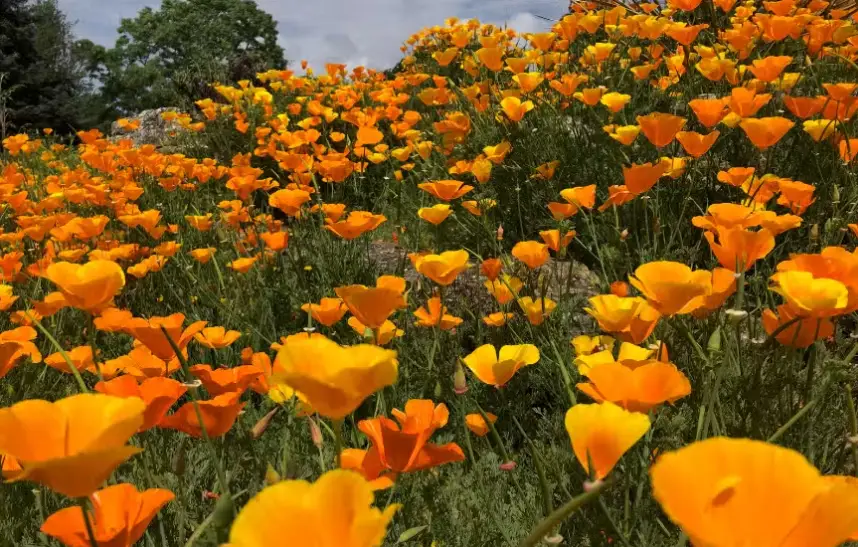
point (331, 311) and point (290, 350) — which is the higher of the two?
point (290, 350)

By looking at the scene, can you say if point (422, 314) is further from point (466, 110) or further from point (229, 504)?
point (466, 110)

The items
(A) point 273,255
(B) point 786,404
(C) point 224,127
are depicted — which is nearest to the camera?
(B) point 786,404

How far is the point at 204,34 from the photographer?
34500 millimetres

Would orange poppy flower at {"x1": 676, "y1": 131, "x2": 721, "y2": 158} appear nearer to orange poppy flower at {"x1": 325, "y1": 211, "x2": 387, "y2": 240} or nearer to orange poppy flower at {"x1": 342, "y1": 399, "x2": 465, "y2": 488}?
orange poppy flower at {"x1": 325, "y1": 211, "x2": 387, "y2": 240}

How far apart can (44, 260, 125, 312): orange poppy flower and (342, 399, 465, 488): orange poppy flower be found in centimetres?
60

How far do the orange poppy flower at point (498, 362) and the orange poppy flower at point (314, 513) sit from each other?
2.72ft

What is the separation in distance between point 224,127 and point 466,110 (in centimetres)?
321

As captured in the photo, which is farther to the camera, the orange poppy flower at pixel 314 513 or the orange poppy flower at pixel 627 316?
the orange poppy flower at pixel 627 316

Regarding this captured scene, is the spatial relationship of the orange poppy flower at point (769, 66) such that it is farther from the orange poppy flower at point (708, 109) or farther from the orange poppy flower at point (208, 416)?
the orange poppy flower at point (208, 416)

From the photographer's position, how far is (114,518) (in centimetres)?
82

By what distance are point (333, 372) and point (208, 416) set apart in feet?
1.39

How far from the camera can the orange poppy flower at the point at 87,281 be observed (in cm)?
123

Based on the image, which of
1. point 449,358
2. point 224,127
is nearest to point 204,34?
point 224,127

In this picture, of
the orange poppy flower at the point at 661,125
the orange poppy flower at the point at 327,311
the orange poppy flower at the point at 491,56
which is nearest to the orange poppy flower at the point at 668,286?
the orange poppy flower at the point at 327,311
